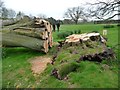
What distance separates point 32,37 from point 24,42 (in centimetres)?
36

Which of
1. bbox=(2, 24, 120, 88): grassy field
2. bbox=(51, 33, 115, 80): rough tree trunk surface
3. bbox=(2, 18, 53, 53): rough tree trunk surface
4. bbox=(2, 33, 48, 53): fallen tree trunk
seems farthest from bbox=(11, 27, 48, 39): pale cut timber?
bbox=(2, 24, 120, 88): grassy field

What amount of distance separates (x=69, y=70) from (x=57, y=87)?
0.80 metres

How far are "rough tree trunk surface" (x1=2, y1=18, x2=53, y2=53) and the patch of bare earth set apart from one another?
0.53 meters

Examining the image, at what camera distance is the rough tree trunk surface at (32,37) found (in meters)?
9.48

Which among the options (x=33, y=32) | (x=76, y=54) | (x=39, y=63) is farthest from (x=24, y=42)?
(x=76, y=54)

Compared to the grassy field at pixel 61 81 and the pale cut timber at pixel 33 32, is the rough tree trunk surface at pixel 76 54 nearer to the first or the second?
the grassy field at pixel 61 81

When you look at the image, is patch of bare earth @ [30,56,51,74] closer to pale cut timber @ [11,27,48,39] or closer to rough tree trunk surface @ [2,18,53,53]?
rough tree trunk surface @ [2,18,53,53]

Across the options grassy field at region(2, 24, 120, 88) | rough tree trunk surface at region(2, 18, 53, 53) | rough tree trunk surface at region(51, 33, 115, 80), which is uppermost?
rough tree trunk surface at region(2, 18, 53, 53)

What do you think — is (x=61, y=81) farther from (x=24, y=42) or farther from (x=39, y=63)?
(x=24, y=42)

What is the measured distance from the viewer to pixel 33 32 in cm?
968

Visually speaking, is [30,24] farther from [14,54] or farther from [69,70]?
[69,70]

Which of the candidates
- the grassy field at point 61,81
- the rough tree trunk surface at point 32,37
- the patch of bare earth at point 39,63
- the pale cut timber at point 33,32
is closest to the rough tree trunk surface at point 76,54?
the grassy field at point 61,81

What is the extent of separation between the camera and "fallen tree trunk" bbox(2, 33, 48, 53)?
31.0 ft

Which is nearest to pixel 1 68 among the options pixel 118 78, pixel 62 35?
pixel 118 78
